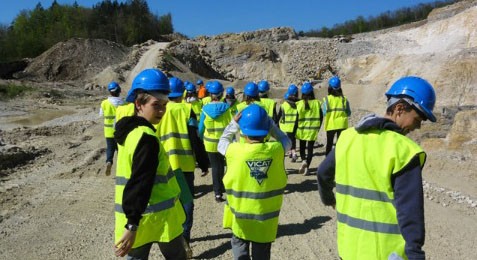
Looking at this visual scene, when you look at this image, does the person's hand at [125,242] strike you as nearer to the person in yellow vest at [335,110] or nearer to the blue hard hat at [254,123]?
the blue hard hat at [254,123]

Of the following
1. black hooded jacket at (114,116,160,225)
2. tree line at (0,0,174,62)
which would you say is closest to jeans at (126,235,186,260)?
black hooded jacket at (114,116,160,225)

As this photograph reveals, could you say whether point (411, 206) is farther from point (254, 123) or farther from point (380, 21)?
point (380, 21)

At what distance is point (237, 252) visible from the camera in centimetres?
382

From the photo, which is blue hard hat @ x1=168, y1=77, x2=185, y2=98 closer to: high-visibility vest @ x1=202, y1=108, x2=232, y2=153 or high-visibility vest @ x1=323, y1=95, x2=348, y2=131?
high-visibility vest @ x1=202, y1=108, x2=232, y2=153

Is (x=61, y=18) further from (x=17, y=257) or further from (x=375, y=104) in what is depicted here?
(x=17, y=257)

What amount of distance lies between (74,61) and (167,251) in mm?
44012

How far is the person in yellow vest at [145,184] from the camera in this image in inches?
106

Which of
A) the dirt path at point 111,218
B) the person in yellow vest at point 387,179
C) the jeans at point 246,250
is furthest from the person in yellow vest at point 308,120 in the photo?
the person in yellow vest at point 387,179

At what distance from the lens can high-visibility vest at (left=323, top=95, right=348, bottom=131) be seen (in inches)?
336

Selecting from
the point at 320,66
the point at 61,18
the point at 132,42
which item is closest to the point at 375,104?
the point at 320,66

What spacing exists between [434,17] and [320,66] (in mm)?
13426

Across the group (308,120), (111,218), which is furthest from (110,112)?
(308,120)

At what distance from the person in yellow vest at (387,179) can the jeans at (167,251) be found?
1165 millimetres

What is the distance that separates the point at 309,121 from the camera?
350 inches
